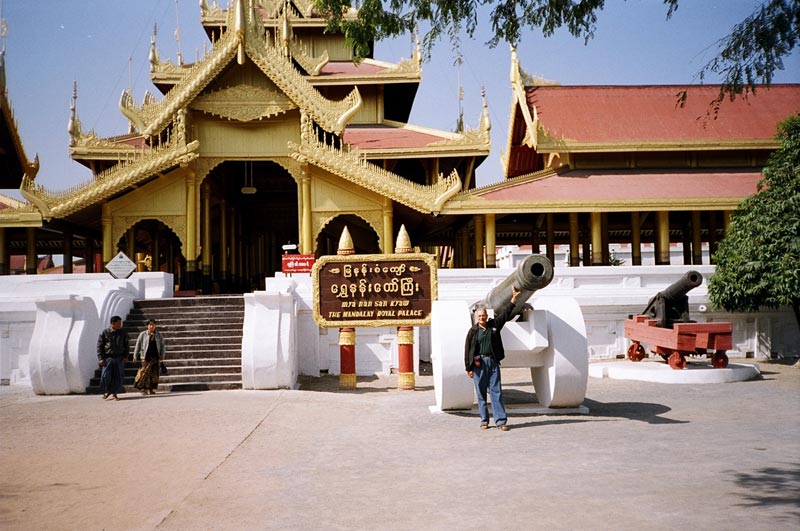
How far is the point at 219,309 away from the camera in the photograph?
14.7 metres

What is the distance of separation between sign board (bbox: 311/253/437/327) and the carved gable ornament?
768 centimetres

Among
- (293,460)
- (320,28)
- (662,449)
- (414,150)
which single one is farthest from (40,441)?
(320,28)

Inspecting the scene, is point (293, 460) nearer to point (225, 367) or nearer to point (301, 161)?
point (225, 367)

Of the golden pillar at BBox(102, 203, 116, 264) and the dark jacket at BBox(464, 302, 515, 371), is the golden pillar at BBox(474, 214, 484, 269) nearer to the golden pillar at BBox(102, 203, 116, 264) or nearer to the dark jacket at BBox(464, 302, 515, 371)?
the golden pillar at BBox(102, 203, 116, 264)

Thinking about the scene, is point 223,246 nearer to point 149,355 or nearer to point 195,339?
point 195,339

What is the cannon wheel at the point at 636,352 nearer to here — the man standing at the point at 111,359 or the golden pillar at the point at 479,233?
the golden pillar at the point at 479,233

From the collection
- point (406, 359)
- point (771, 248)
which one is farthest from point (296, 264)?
point (771, 248)

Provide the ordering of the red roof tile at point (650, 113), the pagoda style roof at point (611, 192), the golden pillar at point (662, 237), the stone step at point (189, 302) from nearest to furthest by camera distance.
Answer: the stone step at point (189, 302), the pagoda style roof at point (611, 192), the golden pillar at point (662, 237), the red roof tile at point (650, 113)

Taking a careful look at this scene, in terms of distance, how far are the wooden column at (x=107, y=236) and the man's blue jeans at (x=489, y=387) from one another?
41.8 ft

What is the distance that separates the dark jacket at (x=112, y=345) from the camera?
10.8 metres

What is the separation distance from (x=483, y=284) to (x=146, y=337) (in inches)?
263

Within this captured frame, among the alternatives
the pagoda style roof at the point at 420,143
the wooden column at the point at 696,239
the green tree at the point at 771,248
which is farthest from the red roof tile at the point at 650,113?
the green tree at the point at 771,248

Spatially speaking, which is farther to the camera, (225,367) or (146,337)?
(225,367)

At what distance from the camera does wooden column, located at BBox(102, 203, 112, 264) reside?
18.4 m
